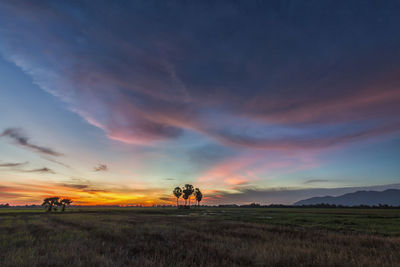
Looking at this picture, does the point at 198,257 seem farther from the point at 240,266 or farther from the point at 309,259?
the point at 309,259

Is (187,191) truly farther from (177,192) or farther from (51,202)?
(51,202)

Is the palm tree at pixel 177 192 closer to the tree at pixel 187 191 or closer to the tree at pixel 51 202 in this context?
the tree at pixel 187 191

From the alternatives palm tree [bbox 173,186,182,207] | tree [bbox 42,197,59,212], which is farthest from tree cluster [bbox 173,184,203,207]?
tree [bbox 42,197,59,212]

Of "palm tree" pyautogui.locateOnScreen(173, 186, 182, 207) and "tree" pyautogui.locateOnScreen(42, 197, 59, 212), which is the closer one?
"tree" pyautogui.locateOnScreen(42, 197, 59, 212)

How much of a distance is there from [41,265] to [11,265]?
1.19 metres

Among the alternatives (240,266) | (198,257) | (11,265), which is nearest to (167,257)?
(198,257)

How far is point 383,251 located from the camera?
12055 millimetres

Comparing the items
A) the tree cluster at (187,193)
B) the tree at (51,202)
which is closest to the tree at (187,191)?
the tree cluster at (187,193)

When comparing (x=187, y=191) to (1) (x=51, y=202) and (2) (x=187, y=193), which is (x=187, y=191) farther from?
(1) (x=51, y=202)

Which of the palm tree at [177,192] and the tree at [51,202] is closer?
the tree at [51,202]

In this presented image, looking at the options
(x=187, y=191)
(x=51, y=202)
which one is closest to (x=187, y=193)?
(x=187, y=191)

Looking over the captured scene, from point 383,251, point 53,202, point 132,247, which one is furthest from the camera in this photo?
point 53,202

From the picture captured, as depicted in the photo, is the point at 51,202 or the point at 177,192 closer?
the point at 51,202

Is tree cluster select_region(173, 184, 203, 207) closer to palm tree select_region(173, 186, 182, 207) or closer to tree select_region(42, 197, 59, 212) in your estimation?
palm tree select_region(173, 186, 182, 207)
